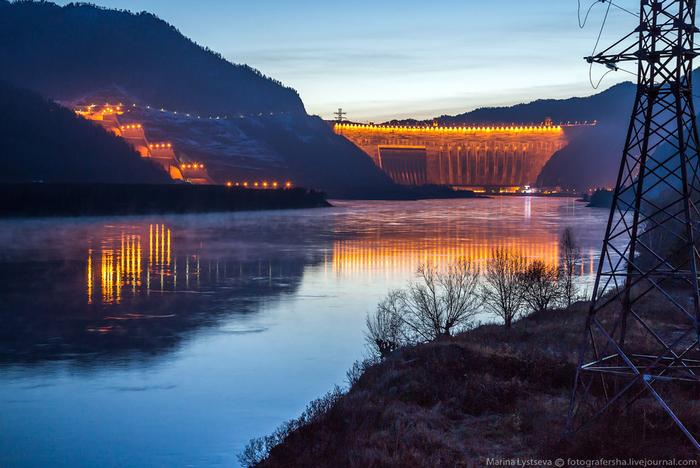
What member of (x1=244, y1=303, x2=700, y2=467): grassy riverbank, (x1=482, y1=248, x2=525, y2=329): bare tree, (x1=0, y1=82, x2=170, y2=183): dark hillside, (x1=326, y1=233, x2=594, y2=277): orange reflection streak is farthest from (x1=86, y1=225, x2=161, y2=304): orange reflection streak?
(x1=0, y1=82, x2=170, y2=183): dark hillside

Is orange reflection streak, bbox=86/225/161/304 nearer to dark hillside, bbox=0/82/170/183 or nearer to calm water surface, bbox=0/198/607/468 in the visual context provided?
calm water surface, bbox=0/198/607/468

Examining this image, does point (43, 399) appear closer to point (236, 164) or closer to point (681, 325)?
point (681, 325)

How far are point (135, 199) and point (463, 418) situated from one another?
97756 mm

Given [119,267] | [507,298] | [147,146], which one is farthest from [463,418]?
[147,146]

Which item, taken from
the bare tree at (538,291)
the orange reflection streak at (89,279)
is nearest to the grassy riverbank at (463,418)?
the bare tree at (538,291)

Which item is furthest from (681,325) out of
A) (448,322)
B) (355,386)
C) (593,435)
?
(593,435)

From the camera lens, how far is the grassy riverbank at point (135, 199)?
93938 millimetres

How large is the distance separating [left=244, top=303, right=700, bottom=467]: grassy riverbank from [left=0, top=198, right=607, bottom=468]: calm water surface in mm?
2160

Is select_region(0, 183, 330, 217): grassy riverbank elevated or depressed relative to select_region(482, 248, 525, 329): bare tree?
elevated

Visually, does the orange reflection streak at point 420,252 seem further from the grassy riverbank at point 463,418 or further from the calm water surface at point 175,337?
the grassy riverbank at point 463,418

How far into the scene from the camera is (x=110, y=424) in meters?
16.6

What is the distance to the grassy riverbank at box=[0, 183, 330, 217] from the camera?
9394 cm

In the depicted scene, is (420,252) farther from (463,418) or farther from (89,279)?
(463,418)

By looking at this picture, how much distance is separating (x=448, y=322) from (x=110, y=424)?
36.6 ft
